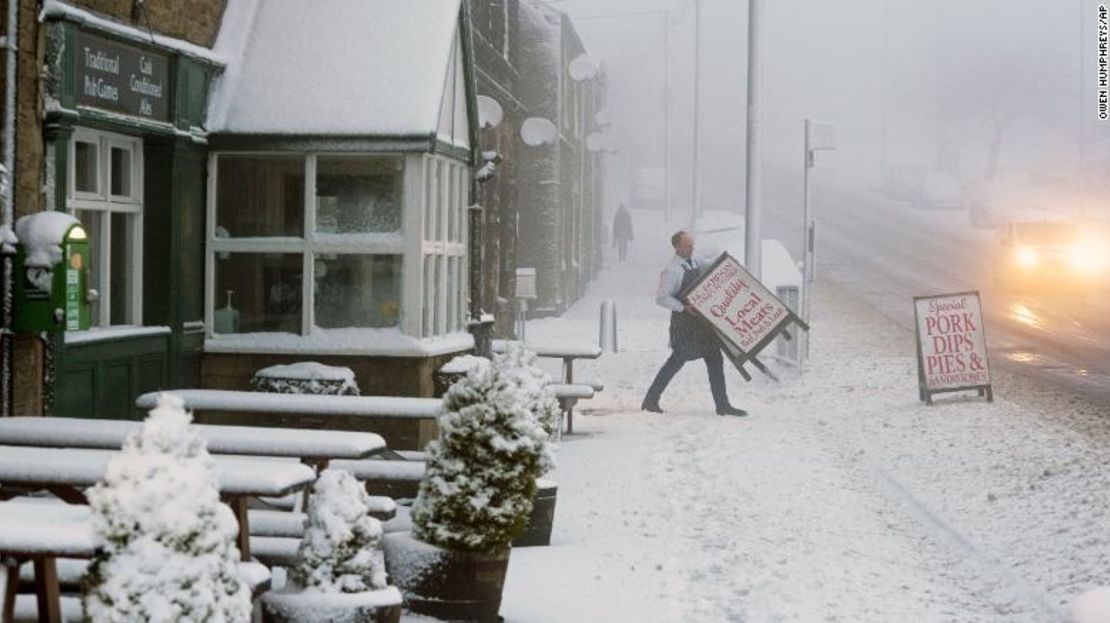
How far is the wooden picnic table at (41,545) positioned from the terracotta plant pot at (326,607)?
82 centimetres

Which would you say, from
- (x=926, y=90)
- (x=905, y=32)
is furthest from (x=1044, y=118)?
(x=905, y=32)

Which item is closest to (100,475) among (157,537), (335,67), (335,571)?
(335,571)

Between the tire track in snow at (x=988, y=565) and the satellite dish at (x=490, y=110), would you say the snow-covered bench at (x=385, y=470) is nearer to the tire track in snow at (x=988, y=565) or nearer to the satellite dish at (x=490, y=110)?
the tire track in snow at (x=988, y=565)

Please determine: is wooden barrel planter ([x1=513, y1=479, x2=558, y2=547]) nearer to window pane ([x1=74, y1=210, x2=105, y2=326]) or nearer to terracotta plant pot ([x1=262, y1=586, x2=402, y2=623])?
terracotta plant pot ([x1=262, y1=586, x2=402, y2=623])

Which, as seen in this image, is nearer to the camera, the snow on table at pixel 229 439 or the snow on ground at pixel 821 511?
the snow on table at pixel 229 439

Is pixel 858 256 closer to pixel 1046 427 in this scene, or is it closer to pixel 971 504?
pixel 1046 427

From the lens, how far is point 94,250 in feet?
38.1

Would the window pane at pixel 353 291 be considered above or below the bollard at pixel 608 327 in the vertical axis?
above

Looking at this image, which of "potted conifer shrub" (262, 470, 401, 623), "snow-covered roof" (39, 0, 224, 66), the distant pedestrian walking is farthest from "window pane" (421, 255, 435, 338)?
the distant pedestrian walking

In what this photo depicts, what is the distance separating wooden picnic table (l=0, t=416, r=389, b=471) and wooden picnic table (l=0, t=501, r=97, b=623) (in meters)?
2.16

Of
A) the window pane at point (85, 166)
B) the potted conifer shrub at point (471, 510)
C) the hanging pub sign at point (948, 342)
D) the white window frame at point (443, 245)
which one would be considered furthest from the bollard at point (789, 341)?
the potted conifer shrub at point (471, 510)

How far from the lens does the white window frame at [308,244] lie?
42.8 ft

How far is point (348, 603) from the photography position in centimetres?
643

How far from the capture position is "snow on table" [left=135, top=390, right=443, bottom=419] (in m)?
10.8
